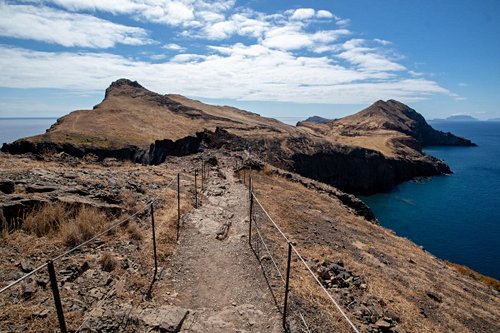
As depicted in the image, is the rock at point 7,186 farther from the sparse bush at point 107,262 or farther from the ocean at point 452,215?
the ocean at point 452,215

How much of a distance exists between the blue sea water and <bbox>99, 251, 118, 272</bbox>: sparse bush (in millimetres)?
44648

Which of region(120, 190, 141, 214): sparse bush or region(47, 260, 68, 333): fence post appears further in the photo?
region(120, 190, 141, 214): sparse bush

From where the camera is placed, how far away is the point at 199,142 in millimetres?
51656

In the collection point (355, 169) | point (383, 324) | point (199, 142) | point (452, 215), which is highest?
point (199, 142)

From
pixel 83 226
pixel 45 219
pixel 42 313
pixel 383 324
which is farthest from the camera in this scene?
pixel 83 226

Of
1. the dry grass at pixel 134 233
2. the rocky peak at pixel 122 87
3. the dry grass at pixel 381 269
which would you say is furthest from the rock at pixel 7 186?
the rocky peak at pixel 122 87

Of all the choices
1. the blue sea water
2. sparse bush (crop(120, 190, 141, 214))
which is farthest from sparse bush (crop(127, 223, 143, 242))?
the blue sea water

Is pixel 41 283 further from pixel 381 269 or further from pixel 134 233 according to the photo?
pixel 381 269

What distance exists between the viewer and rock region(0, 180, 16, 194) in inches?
493

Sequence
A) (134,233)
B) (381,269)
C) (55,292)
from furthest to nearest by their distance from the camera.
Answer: (381,269)
(134,233)
(55,292)

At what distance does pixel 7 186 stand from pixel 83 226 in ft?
13.0

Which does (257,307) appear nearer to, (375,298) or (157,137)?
(375,298)

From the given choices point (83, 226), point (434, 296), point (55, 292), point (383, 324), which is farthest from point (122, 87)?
point (383, 324)

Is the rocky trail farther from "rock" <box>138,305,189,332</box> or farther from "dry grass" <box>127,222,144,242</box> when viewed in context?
"dry grass" <box>127,222,144,242</box>
